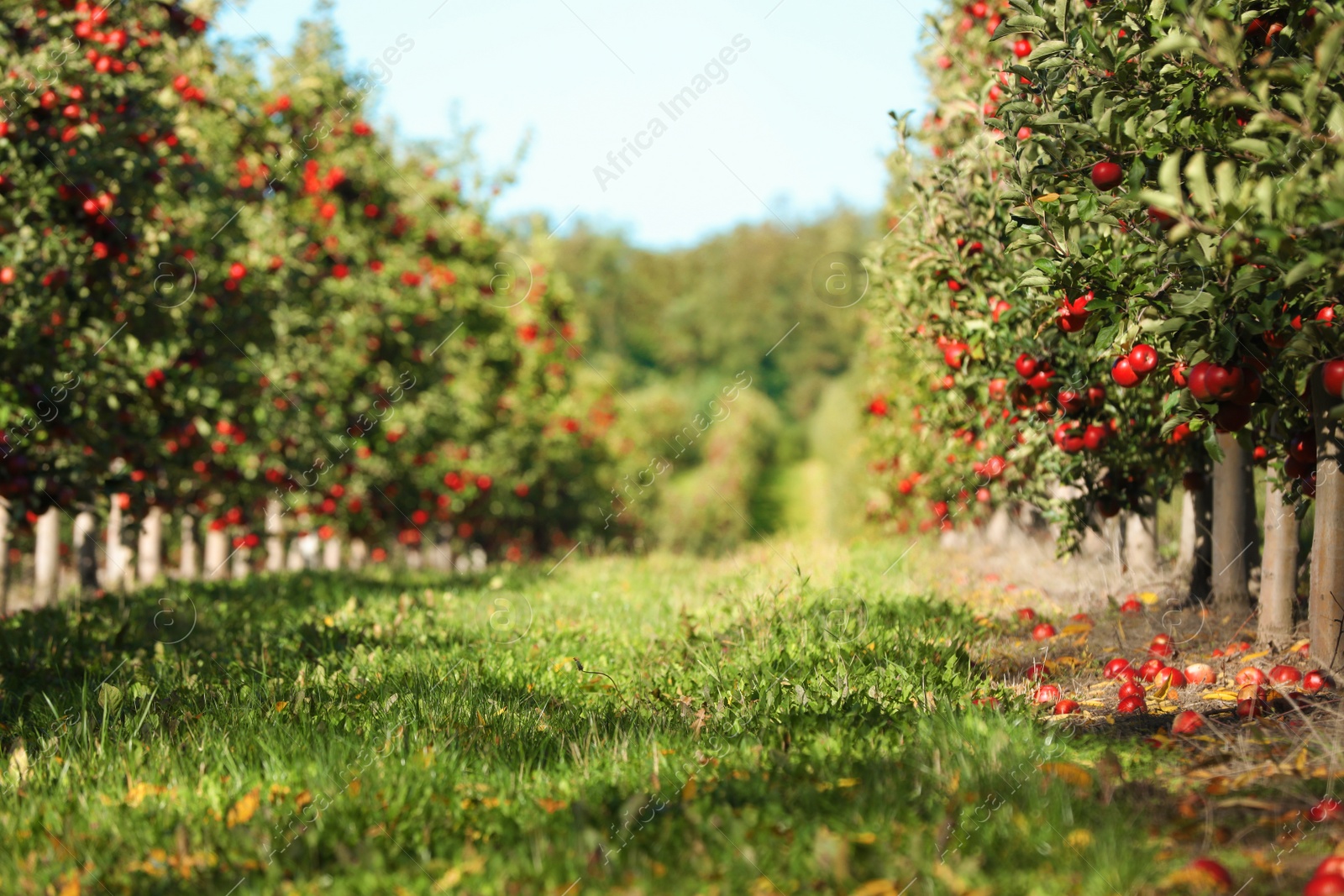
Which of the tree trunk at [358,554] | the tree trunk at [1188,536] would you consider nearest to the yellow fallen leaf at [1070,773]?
the tree trunk at [1188,536]

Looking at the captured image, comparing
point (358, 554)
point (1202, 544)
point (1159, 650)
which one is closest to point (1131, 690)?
point (1159, 650)

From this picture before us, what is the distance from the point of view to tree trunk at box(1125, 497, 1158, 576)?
6.64m

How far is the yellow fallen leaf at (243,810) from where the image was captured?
282 cm

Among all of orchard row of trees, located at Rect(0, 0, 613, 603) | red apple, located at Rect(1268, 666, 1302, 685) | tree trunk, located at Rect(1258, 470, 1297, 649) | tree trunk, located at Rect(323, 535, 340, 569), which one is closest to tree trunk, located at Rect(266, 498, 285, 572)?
orchard row of trees, located at Rect(0, 0, 613, 603)

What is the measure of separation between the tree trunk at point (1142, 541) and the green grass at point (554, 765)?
2117mm

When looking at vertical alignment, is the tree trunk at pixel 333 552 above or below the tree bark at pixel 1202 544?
below

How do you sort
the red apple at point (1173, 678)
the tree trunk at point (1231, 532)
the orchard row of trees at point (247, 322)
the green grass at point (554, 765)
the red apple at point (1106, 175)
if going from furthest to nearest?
the orchard row of trees at point (247, 322) < the tree trunk at point (1231, 532) < the red apple at point (1173, 678) < the red apple at point (1106, 175) < the green grass at point (554, 765)

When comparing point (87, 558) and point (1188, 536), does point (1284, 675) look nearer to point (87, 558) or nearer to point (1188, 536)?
point (1188, 536)

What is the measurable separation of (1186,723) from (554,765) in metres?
2.16

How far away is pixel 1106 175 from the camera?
3467mm

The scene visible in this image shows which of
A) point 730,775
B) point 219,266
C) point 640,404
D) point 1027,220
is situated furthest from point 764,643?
point 640,404

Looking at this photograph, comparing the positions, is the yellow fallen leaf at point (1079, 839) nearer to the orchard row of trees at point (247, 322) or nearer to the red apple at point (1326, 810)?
the red apple at point (1326, 810)

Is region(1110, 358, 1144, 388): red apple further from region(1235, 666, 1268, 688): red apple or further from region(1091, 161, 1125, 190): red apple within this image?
region(1235, 666, 1268, 688): red apple

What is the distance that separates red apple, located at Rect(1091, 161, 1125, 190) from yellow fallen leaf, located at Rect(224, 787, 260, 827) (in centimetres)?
346
